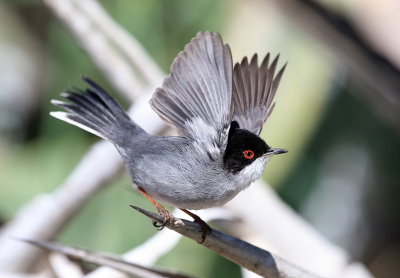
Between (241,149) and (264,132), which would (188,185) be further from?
(264,132)

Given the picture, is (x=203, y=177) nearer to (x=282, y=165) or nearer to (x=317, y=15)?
(x=317, y=15)

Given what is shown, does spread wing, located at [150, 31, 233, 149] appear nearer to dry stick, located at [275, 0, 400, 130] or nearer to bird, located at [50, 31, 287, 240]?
bird, located at [50, 31, 287, 240]

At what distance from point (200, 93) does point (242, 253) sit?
38cm

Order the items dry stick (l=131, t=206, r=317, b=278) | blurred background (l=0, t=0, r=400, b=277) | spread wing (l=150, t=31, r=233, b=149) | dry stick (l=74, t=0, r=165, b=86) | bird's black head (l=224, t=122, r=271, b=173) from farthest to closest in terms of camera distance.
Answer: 1. blurred background (l=0, t=0, r=400, b=277)
2. dry stick (l=74, t=0, r=165, b=86)
3. bird's black head (l=224, t=122, r=271, b=173)
4. spread wing (l=150, t=31, r=233, b=149)
5. dry stick (l=131, t=206, r=317, b=278)

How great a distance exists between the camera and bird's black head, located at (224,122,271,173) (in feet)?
5.63

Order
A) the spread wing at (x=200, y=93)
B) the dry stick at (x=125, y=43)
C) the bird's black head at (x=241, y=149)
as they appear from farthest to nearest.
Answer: the dry stick at (x=125, y=43) < the bird's black head at (x=241, y=149) < the spread wing at (x=200, y=93)

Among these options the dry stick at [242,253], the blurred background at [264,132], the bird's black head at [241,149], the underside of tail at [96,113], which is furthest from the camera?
the blurred background at [264,132]

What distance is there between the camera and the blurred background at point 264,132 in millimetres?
2949

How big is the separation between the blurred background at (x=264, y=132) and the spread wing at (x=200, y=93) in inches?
38.7

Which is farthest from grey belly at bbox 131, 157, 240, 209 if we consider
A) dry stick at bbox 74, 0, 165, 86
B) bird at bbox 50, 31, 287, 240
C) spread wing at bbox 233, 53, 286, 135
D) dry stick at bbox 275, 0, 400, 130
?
dry stick at bbox 74, 0, 165, 86

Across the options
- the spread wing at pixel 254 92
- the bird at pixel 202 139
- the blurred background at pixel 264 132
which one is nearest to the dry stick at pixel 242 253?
the bird at pixel 202 139

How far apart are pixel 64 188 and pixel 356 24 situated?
3.16ft

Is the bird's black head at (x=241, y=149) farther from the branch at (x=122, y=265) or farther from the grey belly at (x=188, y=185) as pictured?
the branch at (x=122, y=265)

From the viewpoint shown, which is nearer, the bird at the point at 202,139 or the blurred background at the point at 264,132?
the bird at the point at 202,139
